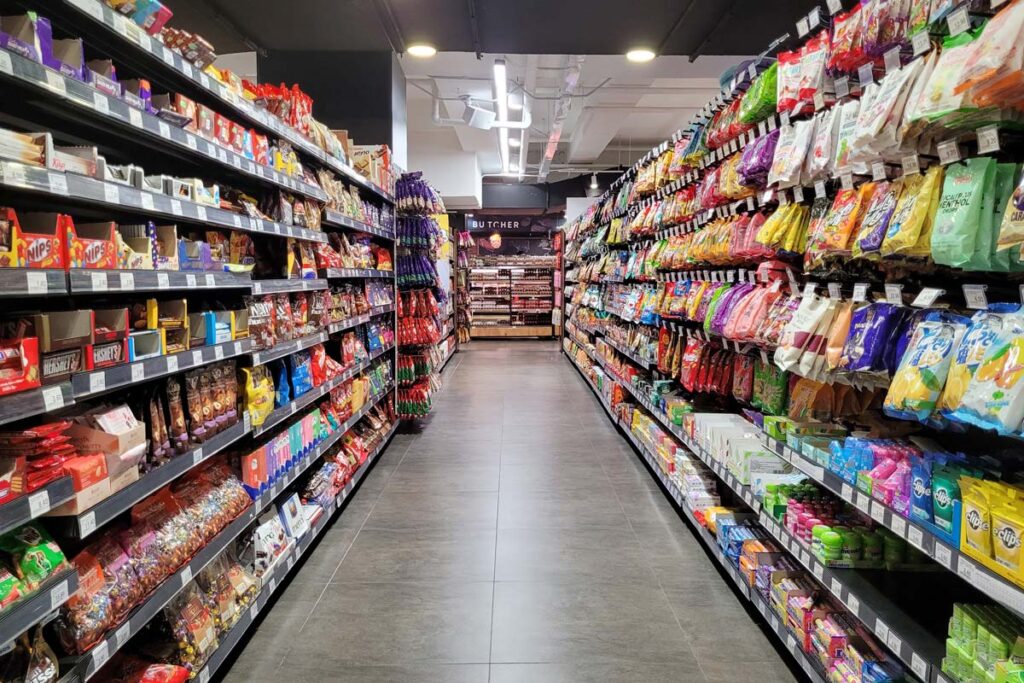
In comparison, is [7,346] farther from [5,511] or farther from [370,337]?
[370,337]

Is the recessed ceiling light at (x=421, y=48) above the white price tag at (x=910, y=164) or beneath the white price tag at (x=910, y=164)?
above

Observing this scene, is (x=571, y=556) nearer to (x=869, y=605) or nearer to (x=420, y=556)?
(x=420, y=556)

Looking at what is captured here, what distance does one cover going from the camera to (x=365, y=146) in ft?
19.4

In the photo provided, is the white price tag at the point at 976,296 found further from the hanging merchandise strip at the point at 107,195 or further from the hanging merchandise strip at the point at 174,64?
the hanging merchandise strip at the point at 174,64

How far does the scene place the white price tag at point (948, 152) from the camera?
1.68 m

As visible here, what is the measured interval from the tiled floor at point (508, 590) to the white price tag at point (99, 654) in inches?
31.8

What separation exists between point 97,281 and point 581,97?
27.5 feet

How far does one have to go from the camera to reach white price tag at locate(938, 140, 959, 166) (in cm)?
168

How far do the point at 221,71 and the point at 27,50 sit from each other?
1.38 meters

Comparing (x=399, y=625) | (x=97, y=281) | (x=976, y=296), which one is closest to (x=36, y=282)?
(x=97, y=281)

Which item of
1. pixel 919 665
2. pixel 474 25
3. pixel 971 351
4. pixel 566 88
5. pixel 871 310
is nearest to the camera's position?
pixel 971 351

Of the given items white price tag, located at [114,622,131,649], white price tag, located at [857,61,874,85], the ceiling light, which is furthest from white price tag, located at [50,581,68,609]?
the ceiling light

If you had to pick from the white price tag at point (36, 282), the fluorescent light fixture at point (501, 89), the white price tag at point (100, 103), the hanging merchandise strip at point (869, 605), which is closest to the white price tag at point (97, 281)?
the white price tag at point (36, 282)

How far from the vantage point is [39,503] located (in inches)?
60.7
